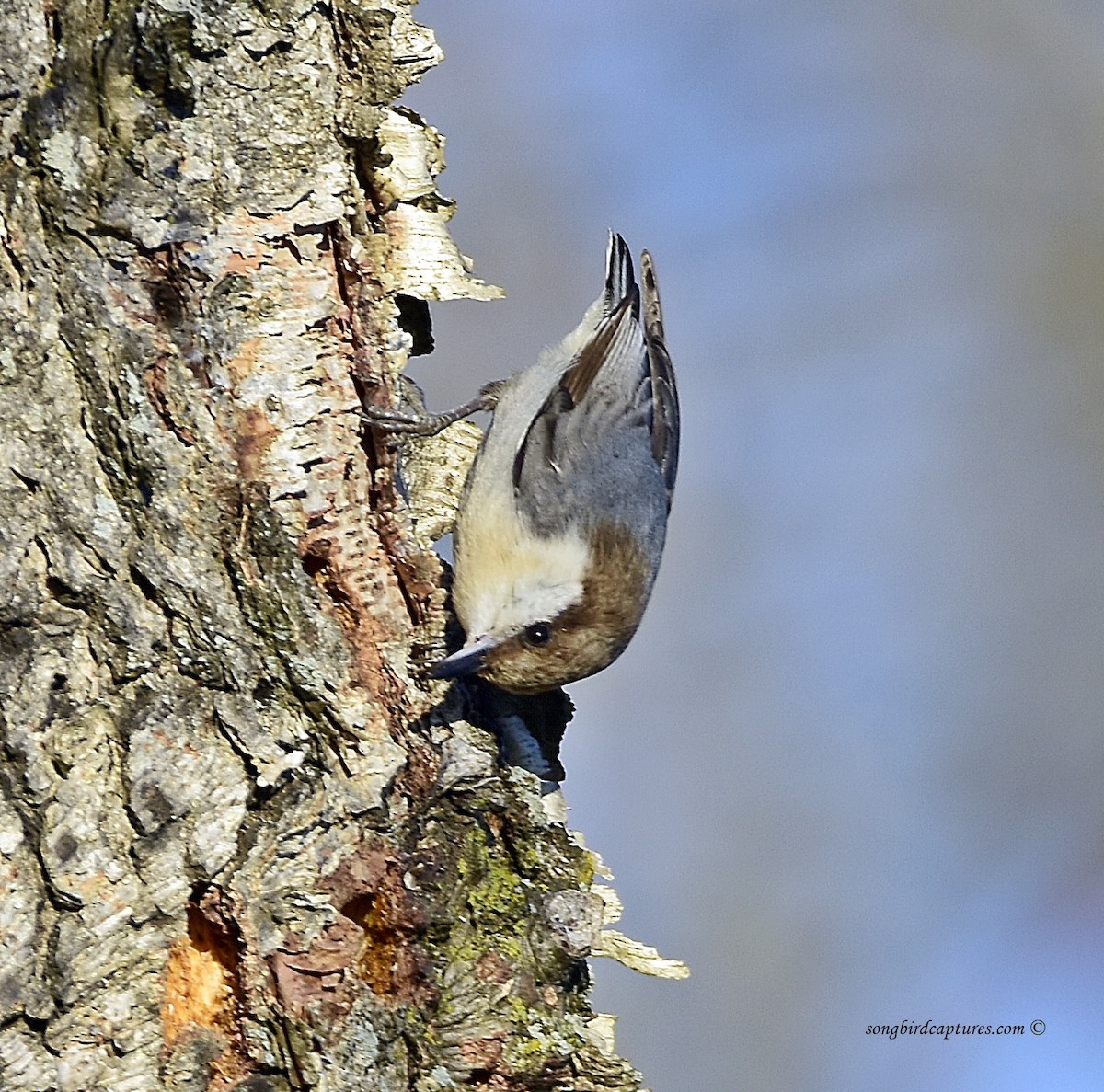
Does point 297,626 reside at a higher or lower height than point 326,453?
lower

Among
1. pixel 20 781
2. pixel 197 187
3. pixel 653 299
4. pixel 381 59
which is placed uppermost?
pixel 653 299

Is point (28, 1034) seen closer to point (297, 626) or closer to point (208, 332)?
point (297, 626)

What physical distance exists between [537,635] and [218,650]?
793 millimetres

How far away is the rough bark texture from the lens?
205cm

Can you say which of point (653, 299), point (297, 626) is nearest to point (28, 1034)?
point (297, 626)

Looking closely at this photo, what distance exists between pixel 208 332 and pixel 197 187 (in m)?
0.23

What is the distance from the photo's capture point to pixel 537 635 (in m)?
2.78

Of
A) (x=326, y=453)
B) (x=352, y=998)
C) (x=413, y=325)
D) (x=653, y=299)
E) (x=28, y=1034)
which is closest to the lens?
(x=28, y=1034)

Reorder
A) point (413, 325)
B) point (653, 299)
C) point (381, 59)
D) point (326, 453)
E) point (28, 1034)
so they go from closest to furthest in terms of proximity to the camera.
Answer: point (28, 1034) < point (326, 453) < point (381, 59) < point (413, 325) < point (653, 299)

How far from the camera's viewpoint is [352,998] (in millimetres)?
2182

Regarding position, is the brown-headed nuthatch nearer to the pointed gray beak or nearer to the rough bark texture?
the pointed gray beak

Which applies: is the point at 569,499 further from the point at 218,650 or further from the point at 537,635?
the point at 218,650

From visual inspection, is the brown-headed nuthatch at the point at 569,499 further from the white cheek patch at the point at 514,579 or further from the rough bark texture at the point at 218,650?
the rough bark texture at the point at 218,650

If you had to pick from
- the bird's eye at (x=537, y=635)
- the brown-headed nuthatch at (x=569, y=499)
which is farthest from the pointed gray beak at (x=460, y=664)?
the bird's eye at (x=537, y=635)
